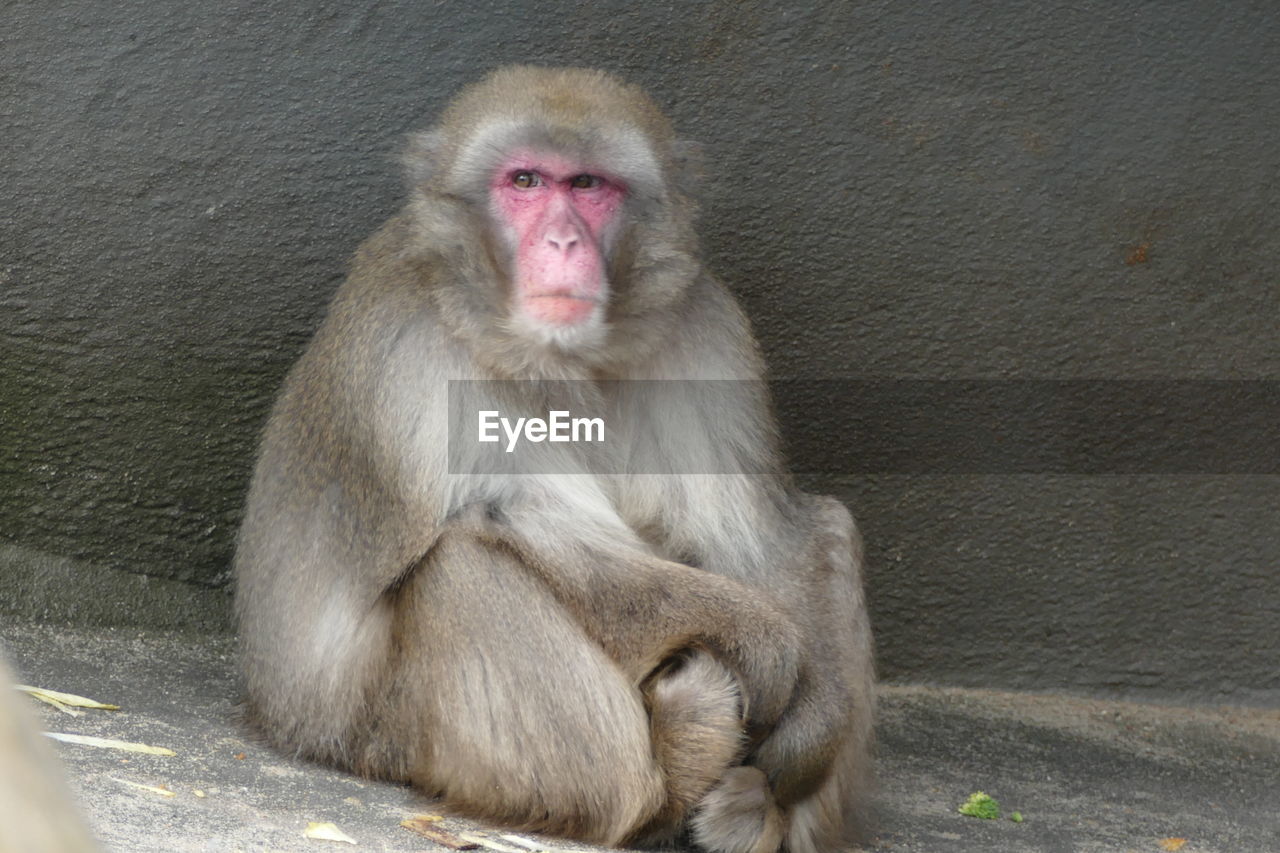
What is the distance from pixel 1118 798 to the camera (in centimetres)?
527

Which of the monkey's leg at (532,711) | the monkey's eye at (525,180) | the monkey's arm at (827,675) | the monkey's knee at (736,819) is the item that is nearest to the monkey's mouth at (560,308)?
the monkey's eye at (525,180)

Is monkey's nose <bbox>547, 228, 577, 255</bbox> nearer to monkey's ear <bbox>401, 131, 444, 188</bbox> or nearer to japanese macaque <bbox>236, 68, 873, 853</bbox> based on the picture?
japanese macaque <bbox>236, 68, 873, 853</bbox>

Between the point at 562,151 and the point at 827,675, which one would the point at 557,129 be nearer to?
the point at 562,151

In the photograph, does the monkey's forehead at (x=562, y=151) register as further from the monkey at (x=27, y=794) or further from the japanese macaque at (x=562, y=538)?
the monkey at (x=27, y=794)

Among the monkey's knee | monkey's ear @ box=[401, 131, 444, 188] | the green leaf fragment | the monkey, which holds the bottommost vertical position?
the green leaf fragment

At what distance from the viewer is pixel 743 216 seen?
565 centimetres

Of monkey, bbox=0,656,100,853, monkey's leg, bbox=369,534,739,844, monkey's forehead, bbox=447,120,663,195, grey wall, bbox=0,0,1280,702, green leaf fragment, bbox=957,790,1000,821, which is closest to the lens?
monkey, bbox=0,656,100,853

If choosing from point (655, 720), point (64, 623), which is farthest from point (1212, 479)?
point (64, 623)

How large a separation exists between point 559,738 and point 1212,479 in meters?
2.94

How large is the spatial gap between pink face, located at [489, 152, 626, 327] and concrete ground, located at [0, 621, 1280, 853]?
1.35 meters

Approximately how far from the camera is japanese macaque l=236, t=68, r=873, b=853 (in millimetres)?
4133

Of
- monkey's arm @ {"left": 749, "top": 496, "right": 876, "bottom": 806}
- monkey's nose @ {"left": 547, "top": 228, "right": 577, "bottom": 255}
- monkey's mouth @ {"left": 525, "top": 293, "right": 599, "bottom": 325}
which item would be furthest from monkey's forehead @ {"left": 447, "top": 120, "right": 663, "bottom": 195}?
monkey's arm @ {"left": 749, "top": 496, "right": 876, "bottom": 806}

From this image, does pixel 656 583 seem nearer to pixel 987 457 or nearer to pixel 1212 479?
pixel 987 457

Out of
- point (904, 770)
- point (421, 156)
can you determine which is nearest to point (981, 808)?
point (904, 770)
